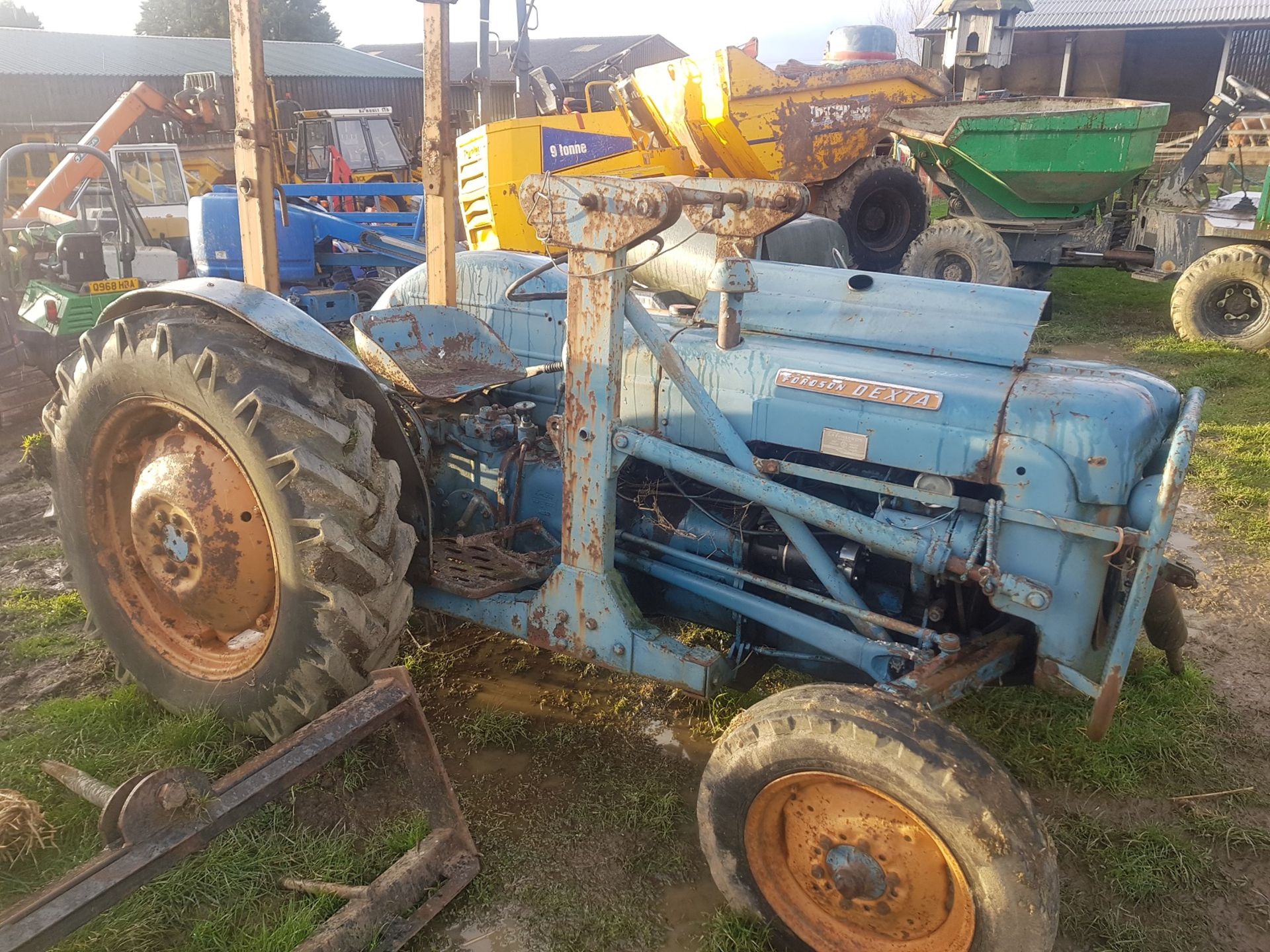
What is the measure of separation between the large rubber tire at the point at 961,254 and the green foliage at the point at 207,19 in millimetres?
30613

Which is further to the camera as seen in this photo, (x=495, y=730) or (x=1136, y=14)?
(x=1136, y=14)

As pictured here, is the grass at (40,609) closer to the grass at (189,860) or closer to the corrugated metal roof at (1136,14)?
the grass at (189,860)

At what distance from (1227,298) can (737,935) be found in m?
8.19

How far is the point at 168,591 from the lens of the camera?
287 centimetres

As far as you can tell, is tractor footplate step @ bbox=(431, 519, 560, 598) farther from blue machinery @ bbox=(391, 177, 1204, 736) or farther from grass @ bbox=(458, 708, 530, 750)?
grass @ bbox=(458, 708, 530, 750)

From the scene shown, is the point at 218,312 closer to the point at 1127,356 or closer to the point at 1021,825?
the point at 1021,825

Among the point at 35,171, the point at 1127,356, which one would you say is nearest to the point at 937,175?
the point at 1127,356

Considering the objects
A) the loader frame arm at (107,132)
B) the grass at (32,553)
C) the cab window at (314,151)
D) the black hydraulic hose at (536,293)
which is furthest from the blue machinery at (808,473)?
the cab window at (314,151)

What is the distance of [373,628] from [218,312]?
1076 mm

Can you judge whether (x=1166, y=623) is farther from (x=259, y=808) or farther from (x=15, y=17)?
(x=15, y=17)

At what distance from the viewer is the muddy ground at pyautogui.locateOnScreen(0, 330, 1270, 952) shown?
7.79 feet

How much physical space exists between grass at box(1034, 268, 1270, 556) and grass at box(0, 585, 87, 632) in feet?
17.5

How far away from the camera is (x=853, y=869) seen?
6.89ft

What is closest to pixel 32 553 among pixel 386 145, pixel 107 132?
pixel 107 132
